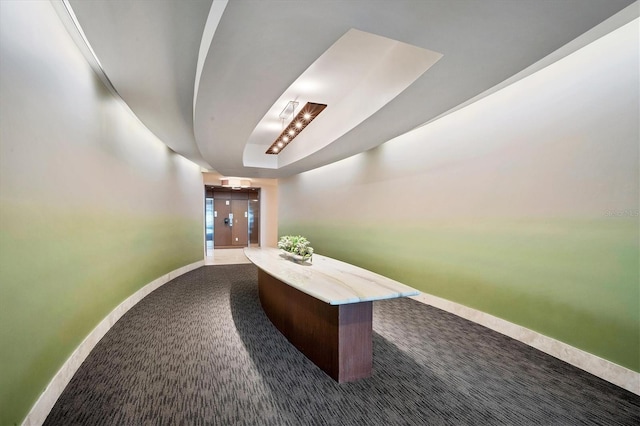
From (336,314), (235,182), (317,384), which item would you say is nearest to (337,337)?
(336,314)

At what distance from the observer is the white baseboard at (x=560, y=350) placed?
2078 mm

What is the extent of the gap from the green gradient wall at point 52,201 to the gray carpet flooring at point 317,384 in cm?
46

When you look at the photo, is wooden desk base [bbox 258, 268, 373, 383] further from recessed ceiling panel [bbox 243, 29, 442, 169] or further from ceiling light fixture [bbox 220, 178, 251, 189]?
ceiling light fixture [bbox 220, 178, 251, 189]

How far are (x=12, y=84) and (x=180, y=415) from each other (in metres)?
2.39

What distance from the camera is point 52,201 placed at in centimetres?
197

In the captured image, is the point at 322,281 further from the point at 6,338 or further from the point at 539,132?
the point at 539,132

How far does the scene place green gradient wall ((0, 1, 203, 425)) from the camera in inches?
59.1

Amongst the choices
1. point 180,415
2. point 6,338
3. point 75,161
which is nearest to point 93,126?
point 75,161

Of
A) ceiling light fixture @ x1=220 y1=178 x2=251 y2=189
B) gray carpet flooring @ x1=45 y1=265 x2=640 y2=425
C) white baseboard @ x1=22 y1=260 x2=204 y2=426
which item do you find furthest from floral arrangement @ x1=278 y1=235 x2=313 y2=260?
ceiling light fixture @ x1=220 y1=178 x2=251 y2=189

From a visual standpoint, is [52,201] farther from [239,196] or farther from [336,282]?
[239,196]

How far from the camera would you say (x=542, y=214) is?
8.79ft

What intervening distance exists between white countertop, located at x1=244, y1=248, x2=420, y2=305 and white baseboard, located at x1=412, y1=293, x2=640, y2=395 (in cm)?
177

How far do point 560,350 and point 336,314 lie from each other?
233cm

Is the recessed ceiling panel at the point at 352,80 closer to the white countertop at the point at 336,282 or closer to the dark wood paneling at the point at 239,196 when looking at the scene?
the white countertop at the point at 336,282
